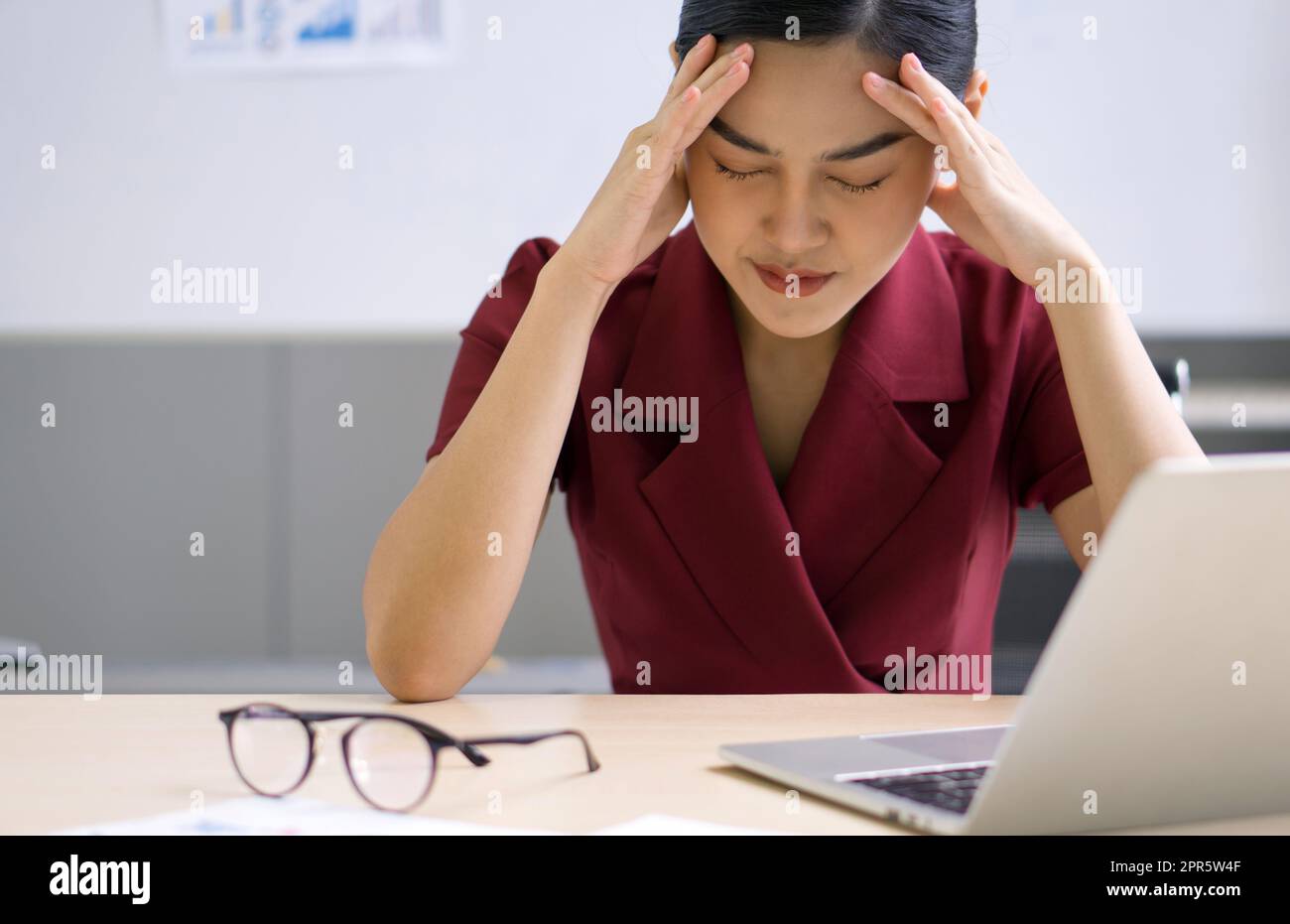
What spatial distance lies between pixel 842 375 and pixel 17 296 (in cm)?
189

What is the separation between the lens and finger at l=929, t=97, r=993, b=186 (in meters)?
1.04

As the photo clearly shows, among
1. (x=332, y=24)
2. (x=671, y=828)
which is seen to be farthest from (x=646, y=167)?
(x=332, y=24)

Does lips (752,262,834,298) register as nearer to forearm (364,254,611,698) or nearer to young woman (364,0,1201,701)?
young woman (364,0,1201,701)

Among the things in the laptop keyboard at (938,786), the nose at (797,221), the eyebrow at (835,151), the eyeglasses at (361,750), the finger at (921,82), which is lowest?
the laptop keyboard at (938,786)

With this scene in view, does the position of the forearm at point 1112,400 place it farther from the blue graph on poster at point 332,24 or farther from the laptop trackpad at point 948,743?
the blue graph on poster at point 332,24

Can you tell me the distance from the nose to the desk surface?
14.4 inches

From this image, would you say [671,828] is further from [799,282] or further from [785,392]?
[785,392]

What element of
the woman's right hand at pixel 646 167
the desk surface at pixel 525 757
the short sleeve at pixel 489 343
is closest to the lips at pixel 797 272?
the woman's right hand at pixel 646 167

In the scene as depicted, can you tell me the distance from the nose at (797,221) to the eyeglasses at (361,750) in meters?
0.50

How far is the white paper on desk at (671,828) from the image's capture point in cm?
56

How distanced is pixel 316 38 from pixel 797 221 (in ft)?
5.65

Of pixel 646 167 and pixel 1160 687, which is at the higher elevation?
pixel 646 167

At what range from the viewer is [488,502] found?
1059mm

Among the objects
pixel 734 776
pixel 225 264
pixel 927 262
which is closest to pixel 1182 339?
pixel 927 262
